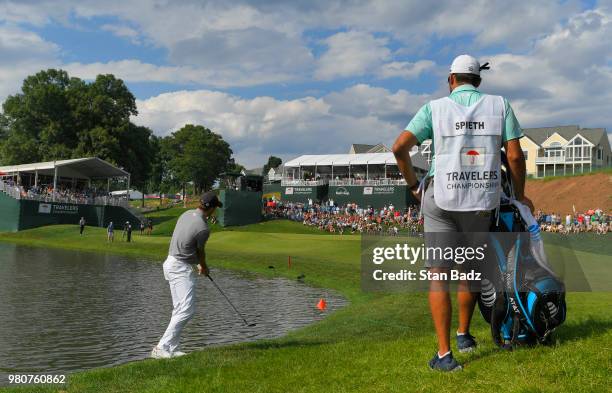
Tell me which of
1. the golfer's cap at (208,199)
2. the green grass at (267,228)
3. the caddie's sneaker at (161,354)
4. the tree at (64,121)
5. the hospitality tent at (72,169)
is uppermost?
the tree at (64,121)

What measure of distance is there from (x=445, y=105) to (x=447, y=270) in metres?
1.52

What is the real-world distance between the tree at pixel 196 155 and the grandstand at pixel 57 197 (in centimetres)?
4330

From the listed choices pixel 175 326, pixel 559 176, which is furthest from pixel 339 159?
pixel 175 326

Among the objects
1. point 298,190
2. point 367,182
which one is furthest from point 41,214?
point 367,182

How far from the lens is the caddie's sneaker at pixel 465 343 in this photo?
583cm

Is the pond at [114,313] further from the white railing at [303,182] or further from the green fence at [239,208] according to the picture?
the white railing at [303,182]

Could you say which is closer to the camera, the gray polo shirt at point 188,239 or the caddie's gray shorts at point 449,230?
the caddie's gray shorts at point 449,230

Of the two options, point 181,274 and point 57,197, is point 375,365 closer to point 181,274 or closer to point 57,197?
point 181,274

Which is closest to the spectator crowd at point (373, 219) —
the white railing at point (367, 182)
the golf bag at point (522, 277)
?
the white railing at point (367, 182)

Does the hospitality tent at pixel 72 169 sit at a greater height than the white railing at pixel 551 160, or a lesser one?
lesser

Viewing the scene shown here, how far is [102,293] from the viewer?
17219 millimetres

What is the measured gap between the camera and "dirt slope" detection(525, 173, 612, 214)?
5703 centimetres

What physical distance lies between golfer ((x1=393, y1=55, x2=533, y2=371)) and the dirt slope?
5452 cm

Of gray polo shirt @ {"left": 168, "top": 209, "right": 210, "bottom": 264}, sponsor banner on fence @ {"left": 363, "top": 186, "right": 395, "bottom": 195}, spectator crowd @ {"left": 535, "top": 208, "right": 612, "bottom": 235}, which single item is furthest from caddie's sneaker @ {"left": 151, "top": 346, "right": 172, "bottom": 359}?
sponsor banner on fence @ {"left": 363, "top": 186, "right": 395, "bottom": 195}
